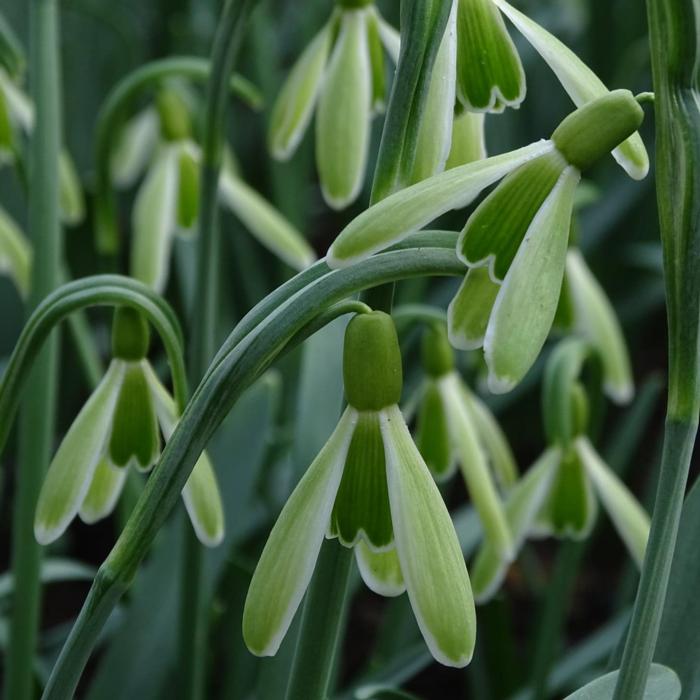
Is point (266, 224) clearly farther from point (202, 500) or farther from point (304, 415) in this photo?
point (202, 500)

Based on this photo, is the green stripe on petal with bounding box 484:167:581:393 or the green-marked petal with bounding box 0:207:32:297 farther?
the green-marked petal with bounding box 0:207:32:297

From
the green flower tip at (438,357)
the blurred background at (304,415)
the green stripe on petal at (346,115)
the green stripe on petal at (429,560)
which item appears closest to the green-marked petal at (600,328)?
the blurred background at (304,415)

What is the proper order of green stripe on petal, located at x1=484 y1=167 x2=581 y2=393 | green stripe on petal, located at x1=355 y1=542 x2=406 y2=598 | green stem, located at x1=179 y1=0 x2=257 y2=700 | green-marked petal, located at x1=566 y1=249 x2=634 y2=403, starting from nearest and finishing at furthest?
green stripe on petal, located at x1=484 y1=167 x2=581 y2=393
green stripe on petal, located at x1=355 y1=542 x2=406 y2=598
green stem, located at x1=179 y1=0 x2=257 y2=700
green-marked petal, located at x1=566 y1=249 x2=634 y2=403

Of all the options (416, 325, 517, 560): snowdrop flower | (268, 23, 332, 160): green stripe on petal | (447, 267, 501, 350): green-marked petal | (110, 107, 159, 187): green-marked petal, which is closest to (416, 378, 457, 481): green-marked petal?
(416, 325, 517, 560): snowdrop flower

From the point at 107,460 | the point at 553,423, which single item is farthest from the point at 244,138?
the point at 107,460

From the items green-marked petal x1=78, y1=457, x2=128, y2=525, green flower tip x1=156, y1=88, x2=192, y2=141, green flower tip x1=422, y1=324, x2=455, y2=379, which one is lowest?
green-marked petal x1=78, y1=457, x2=128, y2=525

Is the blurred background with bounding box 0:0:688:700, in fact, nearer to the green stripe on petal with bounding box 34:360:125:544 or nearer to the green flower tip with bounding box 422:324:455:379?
the green flower tip with bounding box 422:324:455:379
